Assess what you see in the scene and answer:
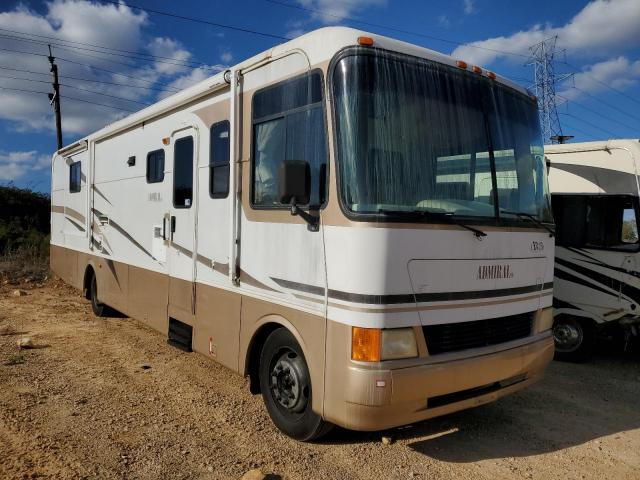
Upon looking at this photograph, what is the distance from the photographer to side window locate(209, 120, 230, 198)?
195 inches

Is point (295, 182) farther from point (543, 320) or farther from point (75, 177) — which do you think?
point (75, 177)

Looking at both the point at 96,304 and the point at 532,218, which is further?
the point at 96,304

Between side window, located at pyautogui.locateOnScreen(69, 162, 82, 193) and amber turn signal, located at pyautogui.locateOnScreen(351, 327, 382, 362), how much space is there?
7753mm

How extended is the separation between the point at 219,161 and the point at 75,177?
603 centimetres

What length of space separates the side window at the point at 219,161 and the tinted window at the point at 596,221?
4732mm

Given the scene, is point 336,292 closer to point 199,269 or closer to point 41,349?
point 199,269

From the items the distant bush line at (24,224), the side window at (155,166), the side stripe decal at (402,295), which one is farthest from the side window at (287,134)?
the distant bush line at (24,224)

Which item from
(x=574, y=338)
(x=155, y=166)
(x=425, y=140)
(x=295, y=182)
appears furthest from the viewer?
(x=574, y=338)

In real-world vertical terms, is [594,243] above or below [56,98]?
below


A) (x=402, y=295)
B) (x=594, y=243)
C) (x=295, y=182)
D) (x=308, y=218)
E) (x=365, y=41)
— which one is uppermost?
(x=365, y=41)

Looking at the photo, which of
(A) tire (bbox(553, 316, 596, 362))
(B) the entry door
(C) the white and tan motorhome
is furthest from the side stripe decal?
(A) tire (bbox(553, 316, 596, 362))

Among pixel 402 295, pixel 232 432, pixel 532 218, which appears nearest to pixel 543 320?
pixel 532 218

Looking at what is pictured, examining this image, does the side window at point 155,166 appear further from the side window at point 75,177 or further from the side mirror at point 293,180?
the side window at point 75,177

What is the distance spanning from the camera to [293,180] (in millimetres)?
3670
